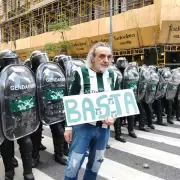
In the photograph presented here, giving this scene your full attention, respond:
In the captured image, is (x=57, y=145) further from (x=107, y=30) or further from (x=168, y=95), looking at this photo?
(x=107, y=30)

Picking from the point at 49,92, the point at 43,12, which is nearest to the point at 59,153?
the point at 49,92

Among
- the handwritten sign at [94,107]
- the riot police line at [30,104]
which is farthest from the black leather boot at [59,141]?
the handwritten sign at [94,107]

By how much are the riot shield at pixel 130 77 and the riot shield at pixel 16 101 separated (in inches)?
119

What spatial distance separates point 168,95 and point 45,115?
4690 mm

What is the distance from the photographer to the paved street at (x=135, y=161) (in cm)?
424

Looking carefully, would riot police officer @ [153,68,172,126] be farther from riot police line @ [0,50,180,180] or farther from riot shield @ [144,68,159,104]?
riot police line @ [0,50,180,180]

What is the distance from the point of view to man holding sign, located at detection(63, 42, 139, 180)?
2959 mm

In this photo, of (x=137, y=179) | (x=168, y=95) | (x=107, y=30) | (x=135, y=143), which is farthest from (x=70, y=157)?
(x=107, y=30)

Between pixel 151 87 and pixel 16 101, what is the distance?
444cm

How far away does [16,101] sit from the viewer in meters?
3.58

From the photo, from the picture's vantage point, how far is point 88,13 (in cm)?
2239

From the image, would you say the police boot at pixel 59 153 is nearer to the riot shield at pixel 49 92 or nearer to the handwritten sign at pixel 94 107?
the riot shield at pixel 49 92

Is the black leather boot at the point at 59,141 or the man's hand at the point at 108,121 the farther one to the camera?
the black leather boot at the point at 59,141

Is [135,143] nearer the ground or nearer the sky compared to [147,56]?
nearer the ground
